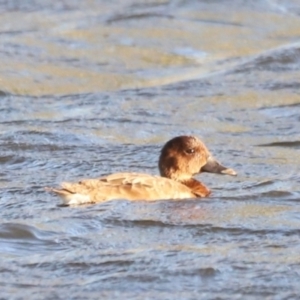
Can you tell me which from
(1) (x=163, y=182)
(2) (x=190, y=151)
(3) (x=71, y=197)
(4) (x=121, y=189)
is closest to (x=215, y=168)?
(2) (x=190, y=151)

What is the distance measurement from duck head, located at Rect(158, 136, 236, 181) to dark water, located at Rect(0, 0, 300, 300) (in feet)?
0.66

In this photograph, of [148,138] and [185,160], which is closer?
[185,160]

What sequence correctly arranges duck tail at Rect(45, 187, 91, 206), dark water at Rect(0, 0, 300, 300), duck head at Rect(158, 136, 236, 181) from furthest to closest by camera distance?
duck head at Rect(158, 136, 236, 181)
duck tail at Rect(45, 187, 91, 206)
dark water at Rect(0, 0, 300, 300)

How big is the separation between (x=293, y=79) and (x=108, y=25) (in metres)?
3.84

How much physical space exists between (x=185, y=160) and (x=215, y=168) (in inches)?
10.0

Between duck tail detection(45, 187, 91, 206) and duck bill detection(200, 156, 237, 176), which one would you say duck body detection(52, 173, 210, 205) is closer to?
duck tail detection(45, 187, 91, 206)

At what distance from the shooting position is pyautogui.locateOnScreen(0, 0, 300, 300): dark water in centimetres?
838

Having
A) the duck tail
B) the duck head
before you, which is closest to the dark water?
the duck tail

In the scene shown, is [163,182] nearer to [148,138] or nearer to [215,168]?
[215,168]

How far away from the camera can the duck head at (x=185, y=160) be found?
10812mm

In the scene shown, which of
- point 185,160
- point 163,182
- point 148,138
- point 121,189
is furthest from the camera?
point 148,138

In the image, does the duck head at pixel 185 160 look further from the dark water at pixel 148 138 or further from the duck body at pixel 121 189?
the duck body at pixel 121 189

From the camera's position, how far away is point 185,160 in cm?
1083

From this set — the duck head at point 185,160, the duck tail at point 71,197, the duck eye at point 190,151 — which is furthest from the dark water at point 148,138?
the duck eye at point 190,151
